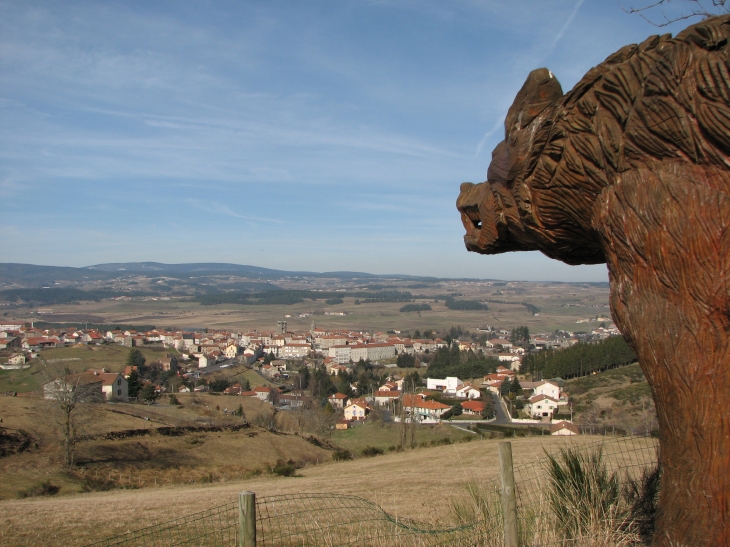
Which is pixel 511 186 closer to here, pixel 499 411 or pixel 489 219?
pixel 489 219

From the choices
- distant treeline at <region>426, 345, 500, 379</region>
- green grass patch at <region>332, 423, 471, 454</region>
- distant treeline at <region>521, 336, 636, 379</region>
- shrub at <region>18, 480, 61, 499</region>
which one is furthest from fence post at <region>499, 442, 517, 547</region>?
distant treeline at <region>426, 345, 500, 379</region>

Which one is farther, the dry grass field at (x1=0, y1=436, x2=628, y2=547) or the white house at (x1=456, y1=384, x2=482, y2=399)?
the white house at (x1=456, y1=384, x2=482, y2=399)

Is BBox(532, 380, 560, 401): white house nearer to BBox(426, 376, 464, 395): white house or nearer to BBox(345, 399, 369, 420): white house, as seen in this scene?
BBox(426, 376, 464, 395): white house

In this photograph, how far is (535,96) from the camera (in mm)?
3867

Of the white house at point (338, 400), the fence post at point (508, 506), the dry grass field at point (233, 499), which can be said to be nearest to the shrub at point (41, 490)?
the dry grass field at point (233, 499)

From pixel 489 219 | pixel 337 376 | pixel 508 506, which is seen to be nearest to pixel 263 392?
pixel 337 376

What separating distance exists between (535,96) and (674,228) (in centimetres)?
147

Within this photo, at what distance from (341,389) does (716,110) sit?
81272mm

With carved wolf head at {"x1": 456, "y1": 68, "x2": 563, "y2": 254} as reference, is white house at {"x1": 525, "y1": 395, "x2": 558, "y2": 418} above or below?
below

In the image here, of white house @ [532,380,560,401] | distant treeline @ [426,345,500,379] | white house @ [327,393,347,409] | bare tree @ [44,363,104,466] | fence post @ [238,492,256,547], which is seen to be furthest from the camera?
distant treeline @ [426,345,500,379]

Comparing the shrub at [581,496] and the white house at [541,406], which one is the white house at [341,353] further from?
the shrub at [581,496]

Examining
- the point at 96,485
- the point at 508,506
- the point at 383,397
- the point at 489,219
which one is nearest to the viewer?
the point at 489,219

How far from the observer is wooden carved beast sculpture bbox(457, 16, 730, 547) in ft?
9.09

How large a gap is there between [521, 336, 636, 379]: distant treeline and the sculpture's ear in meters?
62.8
